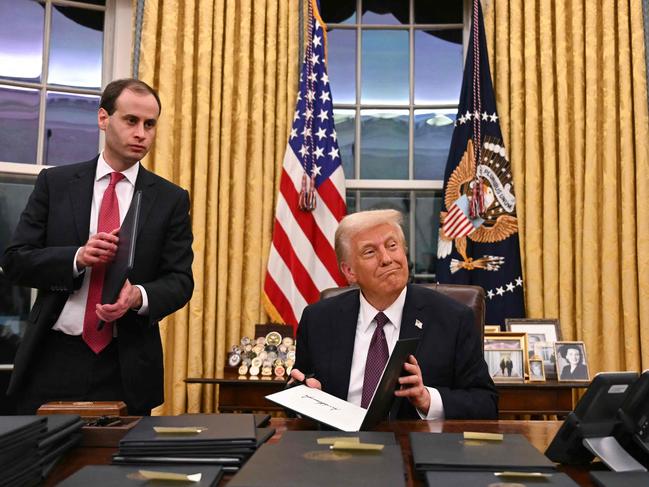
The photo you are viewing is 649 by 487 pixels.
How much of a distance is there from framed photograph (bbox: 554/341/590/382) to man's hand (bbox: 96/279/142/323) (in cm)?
217

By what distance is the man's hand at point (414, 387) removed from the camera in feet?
5.82

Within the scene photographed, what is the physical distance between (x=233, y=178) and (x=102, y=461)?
3.06 m

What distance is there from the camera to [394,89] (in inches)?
184

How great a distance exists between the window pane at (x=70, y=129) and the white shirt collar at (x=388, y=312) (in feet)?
8.86

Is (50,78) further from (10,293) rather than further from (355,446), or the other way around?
(355,446)

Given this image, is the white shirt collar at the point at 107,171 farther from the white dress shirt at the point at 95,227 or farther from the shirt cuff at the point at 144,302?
the shirt cuff at the point at 144,302

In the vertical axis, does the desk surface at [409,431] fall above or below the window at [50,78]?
below

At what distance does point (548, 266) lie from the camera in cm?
406

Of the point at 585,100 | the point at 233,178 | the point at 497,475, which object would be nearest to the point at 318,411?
the point at 497,475

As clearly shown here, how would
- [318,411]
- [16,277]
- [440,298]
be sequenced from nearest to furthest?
1. [318,411]
2. [16,277]
3. [440,298]

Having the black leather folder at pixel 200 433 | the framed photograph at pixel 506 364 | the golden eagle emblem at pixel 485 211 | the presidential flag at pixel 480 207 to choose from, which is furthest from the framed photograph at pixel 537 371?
the black leather folder at pixel 200 433

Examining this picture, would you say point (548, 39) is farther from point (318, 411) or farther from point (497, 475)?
point (497, 475)

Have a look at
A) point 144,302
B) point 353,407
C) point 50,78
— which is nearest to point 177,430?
point 353,407

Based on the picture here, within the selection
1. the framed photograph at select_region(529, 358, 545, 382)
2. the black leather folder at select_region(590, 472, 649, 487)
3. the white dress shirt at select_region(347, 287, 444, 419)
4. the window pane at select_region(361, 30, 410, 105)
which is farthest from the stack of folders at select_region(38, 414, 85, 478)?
the window pane at select_region(361, 30, 410, 105)
